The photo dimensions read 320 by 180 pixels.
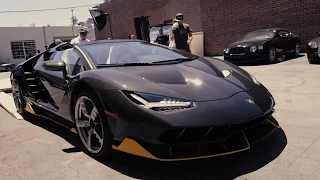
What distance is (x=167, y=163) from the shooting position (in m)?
2.82

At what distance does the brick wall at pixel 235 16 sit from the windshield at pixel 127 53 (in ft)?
34.1

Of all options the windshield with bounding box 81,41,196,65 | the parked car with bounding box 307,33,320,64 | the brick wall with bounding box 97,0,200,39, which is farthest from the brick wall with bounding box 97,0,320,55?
the windshield with bounding box 81,41,196,65

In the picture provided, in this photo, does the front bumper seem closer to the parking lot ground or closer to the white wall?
the parking lot ground

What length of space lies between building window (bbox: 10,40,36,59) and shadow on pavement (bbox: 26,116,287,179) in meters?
34.4

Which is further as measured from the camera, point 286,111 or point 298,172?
point 286,111

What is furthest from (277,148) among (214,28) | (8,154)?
(214,28)

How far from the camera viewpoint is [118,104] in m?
2.62

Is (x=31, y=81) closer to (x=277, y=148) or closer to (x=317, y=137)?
(x=277, y=148)

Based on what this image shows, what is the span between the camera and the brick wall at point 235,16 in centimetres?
1257

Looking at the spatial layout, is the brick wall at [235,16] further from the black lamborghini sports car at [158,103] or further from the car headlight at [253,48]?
the black lamborghini sports car at [158,103]

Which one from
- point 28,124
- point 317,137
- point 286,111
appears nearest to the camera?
point 317,137

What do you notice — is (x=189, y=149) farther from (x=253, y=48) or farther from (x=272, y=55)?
(x=272, y=55)

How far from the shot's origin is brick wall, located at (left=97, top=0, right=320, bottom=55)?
41.2 ft

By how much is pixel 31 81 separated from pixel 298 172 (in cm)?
359
